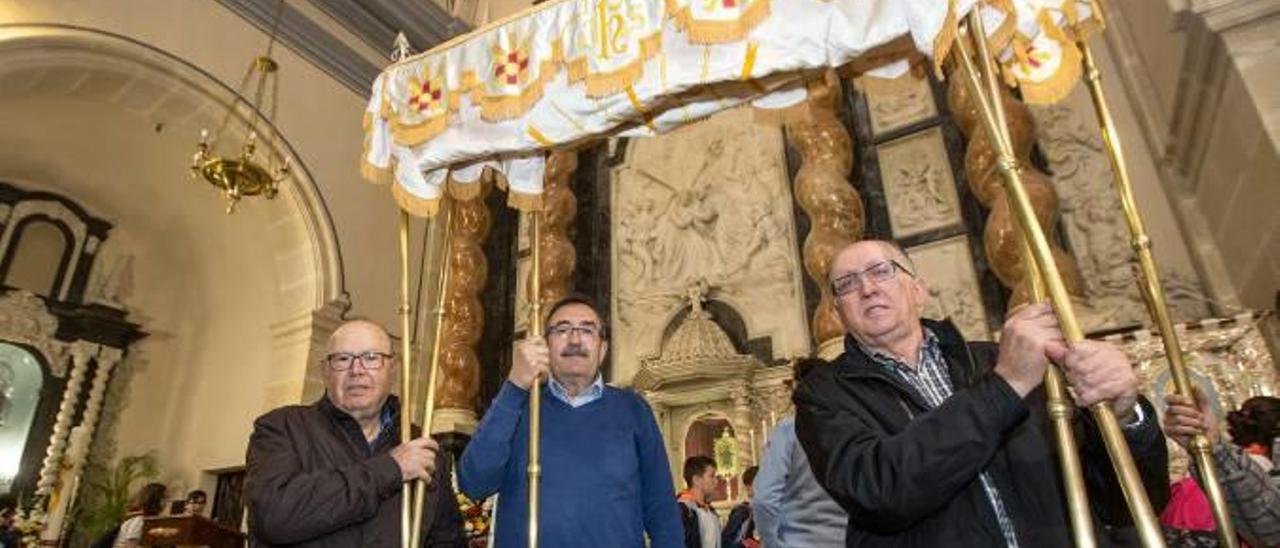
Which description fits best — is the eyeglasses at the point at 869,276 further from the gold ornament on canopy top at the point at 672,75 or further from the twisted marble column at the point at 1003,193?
the twisted marble column at the point at 1003,193

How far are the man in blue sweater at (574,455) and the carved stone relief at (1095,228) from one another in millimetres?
4311

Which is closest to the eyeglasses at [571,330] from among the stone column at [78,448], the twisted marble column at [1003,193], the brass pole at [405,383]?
the brass pole at [405,383]

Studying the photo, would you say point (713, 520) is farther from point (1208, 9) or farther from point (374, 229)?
point (374, 229)

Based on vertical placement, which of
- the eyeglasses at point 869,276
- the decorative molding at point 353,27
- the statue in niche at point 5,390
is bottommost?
the eyeglasses at point 869,276

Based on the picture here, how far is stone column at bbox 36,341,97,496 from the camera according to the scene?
714 centimetres

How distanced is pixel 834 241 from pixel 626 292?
8.36ft

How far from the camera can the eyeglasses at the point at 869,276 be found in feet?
4.88

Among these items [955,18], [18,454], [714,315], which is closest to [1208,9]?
[955,18]

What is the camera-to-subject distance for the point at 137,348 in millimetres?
8477

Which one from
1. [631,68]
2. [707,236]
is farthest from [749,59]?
[707,236]

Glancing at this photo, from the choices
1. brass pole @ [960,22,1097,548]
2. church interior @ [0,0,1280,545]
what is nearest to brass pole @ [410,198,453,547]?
brass pole @ [960,22,1097,548]

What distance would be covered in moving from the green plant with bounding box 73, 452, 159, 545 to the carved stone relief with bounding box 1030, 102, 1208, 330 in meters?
8.86

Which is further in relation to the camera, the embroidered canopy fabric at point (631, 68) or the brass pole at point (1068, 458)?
the embroidered canopy fabric at point (631, 68)

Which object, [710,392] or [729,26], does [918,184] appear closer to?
[710,392]
